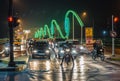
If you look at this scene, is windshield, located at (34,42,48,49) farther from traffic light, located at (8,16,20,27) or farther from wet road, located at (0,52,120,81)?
traffic light, located at (8,16,20,27)

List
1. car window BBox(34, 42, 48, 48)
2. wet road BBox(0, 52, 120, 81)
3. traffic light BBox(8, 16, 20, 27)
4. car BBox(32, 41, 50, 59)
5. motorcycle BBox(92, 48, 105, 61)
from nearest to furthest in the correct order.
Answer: wet road BBox(0, 52, 120, 81)
traffic light BBox(8, 16, 20, 27)
motorcycle BBox(92, 48, 105, 61)
car BBox(32, 41, 50, 59)
car window BBox(34, 42, 48, 48)

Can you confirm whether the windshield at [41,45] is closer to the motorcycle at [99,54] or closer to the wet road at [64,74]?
the motorcycle at [99,54]

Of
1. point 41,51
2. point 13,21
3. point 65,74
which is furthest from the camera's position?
point 41,51

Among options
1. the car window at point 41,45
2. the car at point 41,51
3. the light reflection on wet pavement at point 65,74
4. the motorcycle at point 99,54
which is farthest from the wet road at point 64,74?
the car window at point 41,45

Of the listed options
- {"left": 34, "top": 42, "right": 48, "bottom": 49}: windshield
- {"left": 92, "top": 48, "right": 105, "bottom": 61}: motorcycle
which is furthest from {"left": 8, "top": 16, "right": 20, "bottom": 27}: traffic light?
{"left": 34, "top": 42, "right": 48, "bottom": 49}: windshield

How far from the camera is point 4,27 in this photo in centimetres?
12006

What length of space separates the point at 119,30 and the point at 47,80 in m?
89.1

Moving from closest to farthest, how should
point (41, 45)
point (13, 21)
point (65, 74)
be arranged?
1. point (65, 74)
2. point (13, 21)
3. point (41, 45)

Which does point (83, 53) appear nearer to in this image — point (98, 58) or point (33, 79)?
point (98, 58)

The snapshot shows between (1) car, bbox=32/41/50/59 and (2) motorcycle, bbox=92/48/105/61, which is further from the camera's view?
(1) car, bbox=32/41/50/59

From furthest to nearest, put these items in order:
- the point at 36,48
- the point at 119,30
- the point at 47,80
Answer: the point at 119,30 → the point at 36,48 → the point at 47,80

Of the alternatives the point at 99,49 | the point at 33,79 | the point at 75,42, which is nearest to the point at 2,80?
the point at 33,79

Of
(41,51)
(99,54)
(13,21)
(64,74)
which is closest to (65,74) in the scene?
(64,74)

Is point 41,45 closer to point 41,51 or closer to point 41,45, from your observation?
point 41,45
